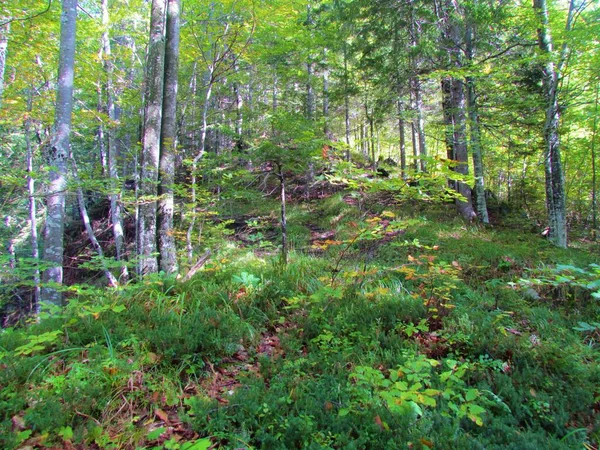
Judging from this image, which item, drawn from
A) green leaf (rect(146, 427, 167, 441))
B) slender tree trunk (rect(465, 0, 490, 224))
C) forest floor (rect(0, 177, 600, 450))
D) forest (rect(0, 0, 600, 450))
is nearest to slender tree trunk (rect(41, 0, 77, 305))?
forest (rect(0, 0, 600, 450))

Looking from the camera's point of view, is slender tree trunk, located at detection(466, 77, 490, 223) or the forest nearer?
the forest

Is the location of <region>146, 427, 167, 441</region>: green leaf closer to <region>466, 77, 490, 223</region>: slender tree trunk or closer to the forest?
the forest

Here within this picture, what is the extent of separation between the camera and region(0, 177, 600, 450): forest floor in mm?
2092

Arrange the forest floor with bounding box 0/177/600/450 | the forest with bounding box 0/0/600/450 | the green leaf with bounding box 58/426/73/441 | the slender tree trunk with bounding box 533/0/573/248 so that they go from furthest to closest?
the slender tree trunk with bounding box 533/0/573/248
the forest with bounding box 0/0/600/450
the forest floor with bounding box 0/177/600/450
the green leaf with bounding box 58/426/73/441

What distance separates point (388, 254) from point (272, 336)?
4460 mm

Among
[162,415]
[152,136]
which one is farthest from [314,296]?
[152,136]

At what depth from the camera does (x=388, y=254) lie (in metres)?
7.18

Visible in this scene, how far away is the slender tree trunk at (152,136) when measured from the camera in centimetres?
502

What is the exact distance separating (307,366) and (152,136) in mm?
4589

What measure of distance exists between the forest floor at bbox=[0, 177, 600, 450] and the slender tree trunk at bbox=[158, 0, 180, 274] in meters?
1.00

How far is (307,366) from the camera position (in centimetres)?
289

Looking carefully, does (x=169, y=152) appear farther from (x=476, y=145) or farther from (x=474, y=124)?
(x=476, y=145)

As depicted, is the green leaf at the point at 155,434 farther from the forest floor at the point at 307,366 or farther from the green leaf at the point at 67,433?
the green leaf at the point at 67,433

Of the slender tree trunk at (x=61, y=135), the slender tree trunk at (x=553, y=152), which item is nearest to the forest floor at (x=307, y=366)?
the slender tree trunk at (x=61, y=135)
